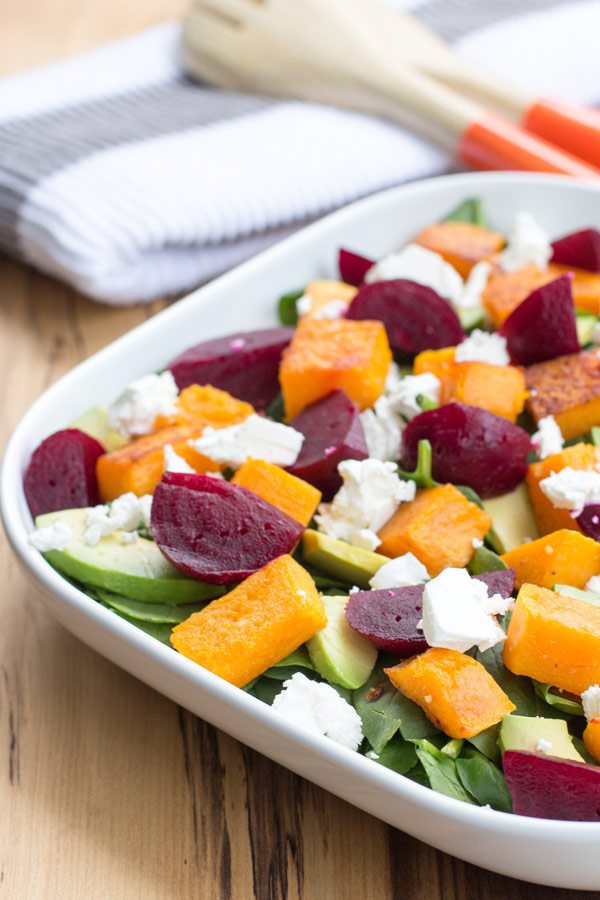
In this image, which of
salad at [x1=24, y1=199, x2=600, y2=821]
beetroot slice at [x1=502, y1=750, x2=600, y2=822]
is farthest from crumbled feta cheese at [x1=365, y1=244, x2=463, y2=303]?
beetroot slice at [x1=502, y1=750, x2=600, y2=822]

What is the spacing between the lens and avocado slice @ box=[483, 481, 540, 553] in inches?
65.6

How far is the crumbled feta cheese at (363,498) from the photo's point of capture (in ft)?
5.32

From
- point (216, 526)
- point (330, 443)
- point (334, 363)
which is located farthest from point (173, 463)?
point (334, 363)

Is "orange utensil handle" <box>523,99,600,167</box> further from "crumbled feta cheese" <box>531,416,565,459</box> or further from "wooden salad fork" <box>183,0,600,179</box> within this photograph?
"crumbled feta cheese" <box>531,416,565,459</box>

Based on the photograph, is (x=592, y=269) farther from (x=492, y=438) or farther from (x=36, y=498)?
(x=36, y=498)

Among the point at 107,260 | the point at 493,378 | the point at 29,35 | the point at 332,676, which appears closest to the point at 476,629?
Result: the point at 332,676

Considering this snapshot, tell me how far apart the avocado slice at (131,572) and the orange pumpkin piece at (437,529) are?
12.1 inches

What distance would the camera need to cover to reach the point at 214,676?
1286mm

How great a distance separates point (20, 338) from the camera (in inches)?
93.9

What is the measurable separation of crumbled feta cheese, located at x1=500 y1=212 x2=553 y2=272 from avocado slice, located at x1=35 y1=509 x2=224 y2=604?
1.10 metres

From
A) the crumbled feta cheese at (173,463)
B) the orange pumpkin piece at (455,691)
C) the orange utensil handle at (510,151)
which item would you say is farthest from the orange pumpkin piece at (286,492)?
the orange utensil handle at (510,151)

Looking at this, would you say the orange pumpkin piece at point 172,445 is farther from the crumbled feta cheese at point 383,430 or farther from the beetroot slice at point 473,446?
the beetroot slice at point 473,446

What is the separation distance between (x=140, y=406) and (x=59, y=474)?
20 centimetres

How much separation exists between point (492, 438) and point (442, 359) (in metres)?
0.28
